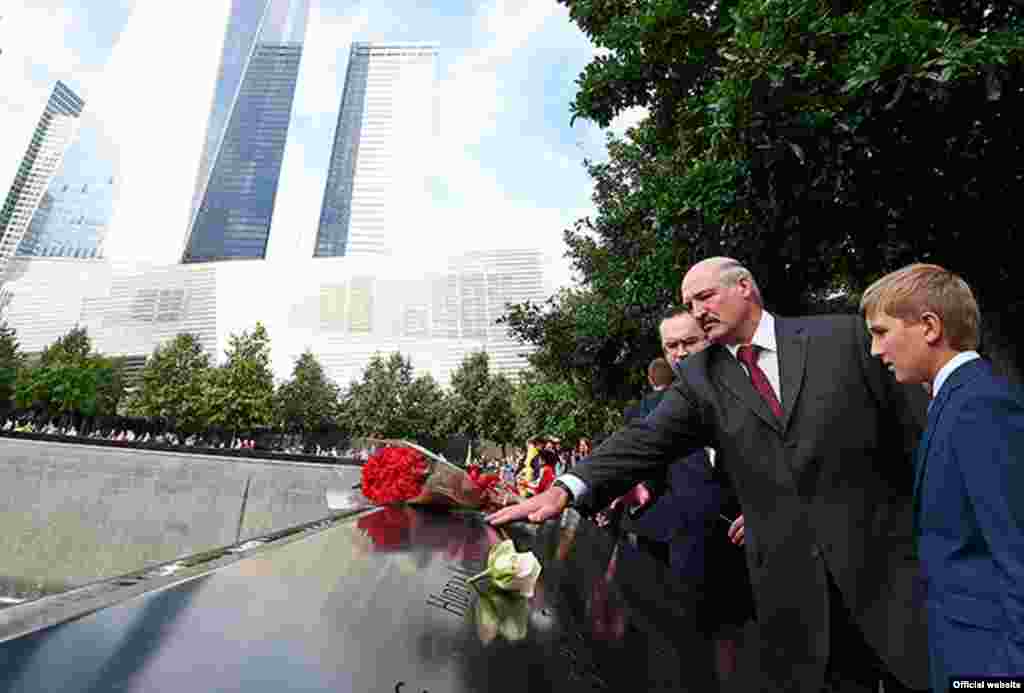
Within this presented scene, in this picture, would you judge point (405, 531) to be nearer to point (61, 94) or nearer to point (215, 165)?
point (215, 165)

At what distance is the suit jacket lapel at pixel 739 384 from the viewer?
1683 mm

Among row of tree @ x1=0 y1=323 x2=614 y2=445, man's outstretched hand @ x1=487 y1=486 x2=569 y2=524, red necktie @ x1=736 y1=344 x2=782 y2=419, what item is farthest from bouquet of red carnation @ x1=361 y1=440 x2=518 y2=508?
row of tree @ x1=0 y1=323 x2=614 y2=445

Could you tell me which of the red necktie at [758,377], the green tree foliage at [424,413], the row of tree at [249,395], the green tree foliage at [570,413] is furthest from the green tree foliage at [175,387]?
the red necktie at [758,377]

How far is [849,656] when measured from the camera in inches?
58.7

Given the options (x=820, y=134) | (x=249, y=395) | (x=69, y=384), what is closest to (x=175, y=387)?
(x=249, y=395)

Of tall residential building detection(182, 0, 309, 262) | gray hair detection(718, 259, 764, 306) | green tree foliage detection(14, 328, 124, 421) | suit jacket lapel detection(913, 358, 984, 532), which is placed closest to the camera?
suit jacket lapel detection(913, 358, 984, 532)

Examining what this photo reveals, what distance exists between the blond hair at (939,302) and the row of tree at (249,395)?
36847 mm

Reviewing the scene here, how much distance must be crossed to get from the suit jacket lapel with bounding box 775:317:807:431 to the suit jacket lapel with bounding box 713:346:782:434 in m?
0.04

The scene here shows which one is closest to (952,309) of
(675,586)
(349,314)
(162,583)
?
(675,586)

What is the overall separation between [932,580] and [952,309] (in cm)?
64

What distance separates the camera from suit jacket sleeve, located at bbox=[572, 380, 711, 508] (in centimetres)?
161

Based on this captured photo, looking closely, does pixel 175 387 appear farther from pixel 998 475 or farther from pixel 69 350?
pixel 998 475

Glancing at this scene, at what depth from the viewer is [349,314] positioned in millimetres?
80688

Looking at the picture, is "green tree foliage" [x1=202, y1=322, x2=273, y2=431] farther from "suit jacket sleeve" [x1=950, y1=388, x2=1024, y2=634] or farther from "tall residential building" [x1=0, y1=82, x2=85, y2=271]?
"tall residential building" [x1=0, y1=82, x2=85, y2=271]
